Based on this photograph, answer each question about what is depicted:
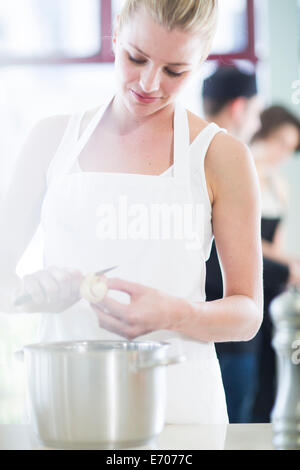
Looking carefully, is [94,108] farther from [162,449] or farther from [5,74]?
[162,449]

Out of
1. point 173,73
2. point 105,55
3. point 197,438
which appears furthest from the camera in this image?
point 105,55

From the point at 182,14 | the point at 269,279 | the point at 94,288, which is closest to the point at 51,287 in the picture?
the point at 94,288

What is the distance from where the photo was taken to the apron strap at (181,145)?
1162mm

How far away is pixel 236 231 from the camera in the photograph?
113 cm

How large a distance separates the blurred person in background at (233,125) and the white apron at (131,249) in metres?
0.30

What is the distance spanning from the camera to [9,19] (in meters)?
1.46

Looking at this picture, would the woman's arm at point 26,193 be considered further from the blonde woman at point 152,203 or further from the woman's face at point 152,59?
the woman's face at point 152,59

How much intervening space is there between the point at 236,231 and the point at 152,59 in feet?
0.91

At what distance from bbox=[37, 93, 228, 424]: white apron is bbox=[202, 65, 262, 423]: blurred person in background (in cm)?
30

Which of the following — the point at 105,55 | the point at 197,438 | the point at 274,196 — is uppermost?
the point at 105,55

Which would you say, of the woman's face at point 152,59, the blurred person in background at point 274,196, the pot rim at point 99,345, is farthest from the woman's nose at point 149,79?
the blurred person in background at point 274,196

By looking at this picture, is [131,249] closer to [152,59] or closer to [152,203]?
[152,203]

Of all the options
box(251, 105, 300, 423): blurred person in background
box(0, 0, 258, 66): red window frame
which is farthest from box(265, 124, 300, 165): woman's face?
box(0, 0, 258, 66): red window frame

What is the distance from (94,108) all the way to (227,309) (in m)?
0.41
